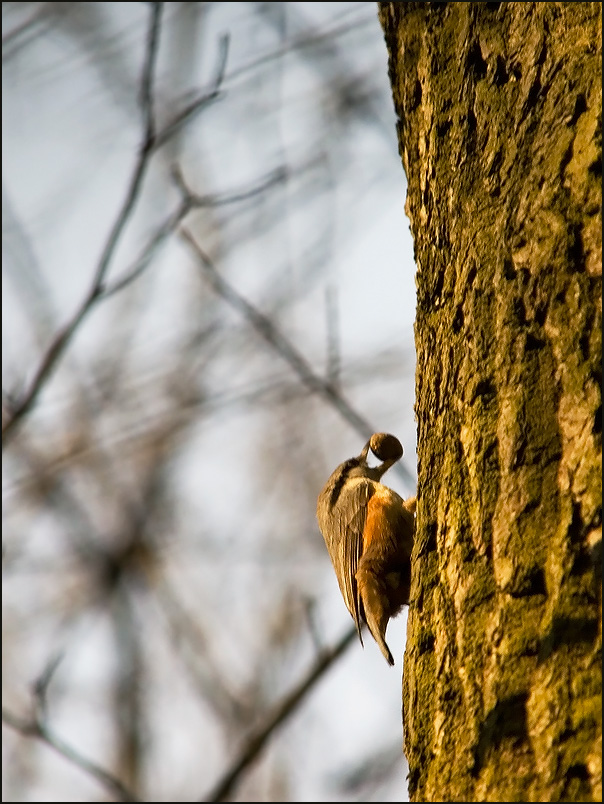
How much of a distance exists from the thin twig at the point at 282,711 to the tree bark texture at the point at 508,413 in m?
2.23

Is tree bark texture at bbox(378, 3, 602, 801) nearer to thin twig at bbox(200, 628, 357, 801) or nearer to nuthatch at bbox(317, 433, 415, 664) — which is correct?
nuthatch at bbox(317, 433, 415, 664)

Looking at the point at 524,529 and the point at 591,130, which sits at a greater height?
the point at 591,130

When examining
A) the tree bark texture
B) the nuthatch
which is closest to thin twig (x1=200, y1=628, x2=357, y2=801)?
the nuthatch

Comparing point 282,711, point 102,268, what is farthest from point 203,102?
point 282,711

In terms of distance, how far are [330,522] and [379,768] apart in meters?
1.94

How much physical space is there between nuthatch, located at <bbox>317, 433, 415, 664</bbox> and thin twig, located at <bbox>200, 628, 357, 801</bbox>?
2.05ft

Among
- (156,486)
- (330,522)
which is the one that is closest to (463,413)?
(330,522)

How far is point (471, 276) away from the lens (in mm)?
1795

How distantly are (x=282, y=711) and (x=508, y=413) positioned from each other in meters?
2.67

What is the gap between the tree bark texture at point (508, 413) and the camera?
4.45ft

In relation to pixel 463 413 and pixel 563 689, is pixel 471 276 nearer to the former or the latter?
pixel 463 413

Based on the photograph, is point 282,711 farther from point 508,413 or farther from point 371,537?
point 508,413

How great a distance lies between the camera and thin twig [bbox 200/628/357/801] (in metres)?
3.69

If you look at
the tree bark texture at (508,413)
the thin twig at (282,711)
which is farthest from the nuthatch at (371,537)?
the tree bark texture at (508,413)
